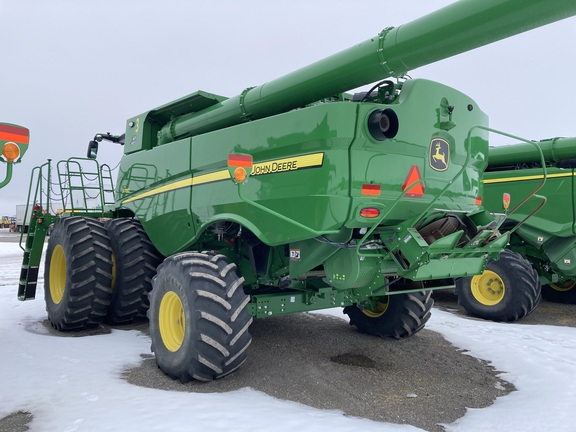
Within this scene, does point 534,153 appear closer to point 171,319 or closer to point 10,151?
point 171,319

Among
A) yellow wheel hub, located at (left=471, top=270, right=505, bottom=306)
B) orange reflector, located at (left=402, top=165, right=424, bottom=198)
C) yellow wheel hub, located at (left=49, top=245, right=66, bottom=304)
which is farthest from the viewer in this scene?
yellow wheel hub, located at (left=471, top=270, right=505, bottom=306)

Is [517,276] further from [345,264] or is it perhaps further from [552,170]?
[345,264]

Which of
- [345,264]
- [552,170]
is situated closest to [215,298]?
[345,264]

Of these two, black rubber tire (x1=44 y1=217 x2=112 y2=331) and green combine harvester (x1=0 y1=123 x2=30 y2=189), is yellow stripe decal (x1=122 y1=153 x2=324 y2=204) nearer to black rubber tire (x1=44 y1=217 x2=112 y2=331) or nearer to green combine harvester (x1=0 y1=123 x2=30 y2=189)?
black rubber tire (x1=44 y1=217 x2=112 y2=331)

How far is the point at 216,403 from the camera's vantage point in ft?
10.9

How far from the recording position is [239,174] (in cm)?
347

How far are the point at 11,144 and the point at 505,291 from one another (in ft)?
A: 21.4

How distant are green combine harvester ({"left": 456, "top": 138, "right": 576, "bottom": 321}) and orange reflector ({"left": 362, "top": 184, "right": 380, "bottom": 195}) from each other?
408 centimetres

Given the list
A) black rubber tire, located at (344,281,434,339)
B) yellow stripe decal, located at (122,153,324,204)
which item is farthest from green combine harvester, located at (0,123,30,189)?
black rubber tire, located at (344,281,434,339)

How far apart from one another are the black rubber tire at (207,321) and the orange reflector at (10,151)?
153 cm

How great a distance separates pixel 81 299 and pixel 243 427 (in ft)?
11.0

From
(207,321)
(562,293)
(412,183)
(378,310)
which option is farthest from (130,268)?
(562,293)

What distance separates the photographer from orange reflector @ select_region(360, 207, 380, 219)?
3572mm

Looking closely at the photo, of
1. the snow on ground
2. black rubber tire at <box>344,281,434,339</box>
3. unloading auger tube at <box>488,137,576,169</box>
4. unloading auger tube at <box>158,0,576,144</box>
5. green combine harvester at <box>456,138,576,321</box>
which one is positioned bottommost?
the snow on ground
